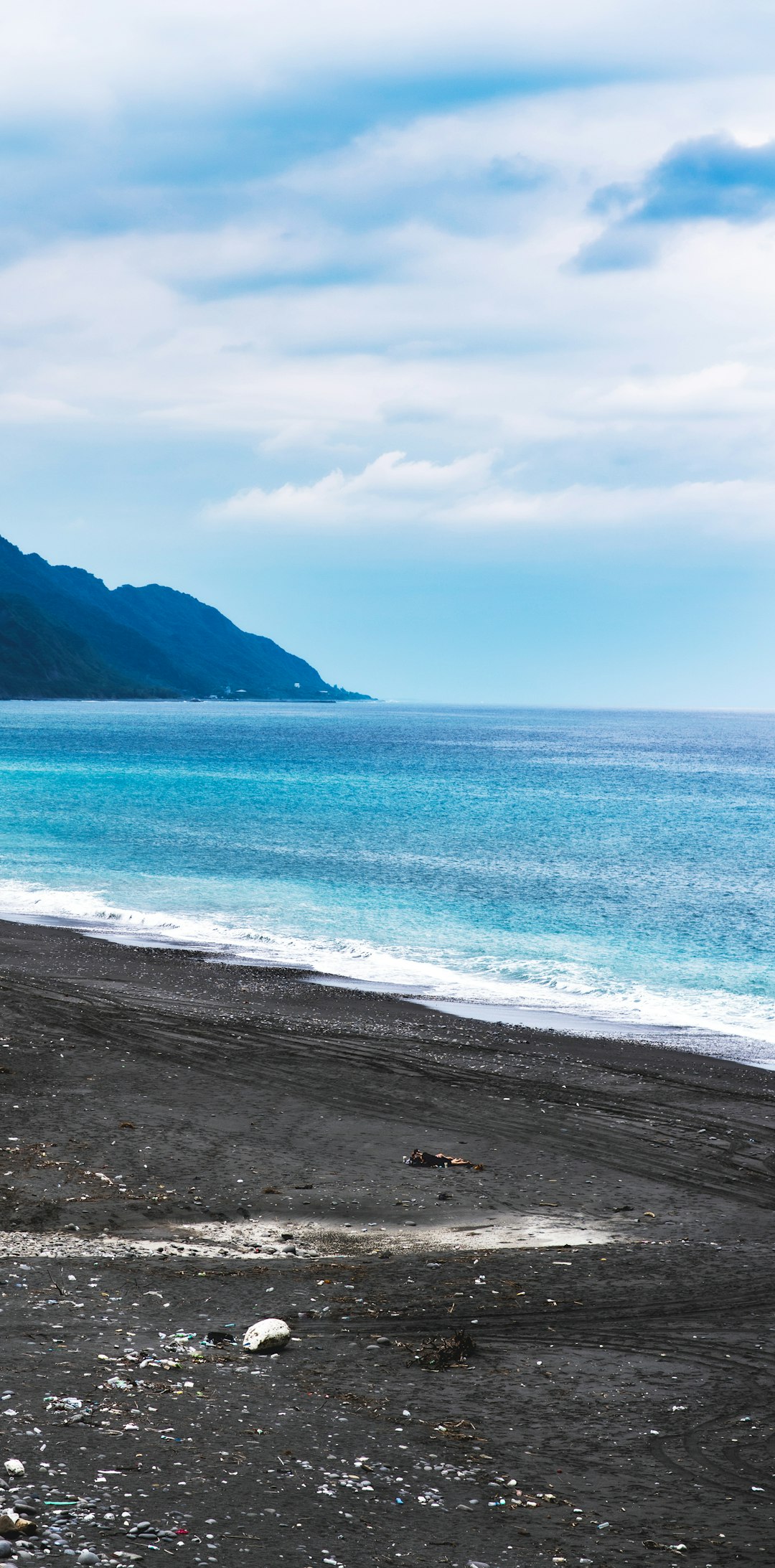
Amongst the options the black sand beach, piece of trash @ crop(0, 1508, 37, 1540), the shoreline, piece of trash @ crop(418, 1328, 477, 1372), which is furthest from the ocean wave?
piece of trash @ crop(0, 1508, 37, 1540)

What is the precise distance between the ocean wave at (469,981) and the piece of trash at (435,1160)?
896 cm

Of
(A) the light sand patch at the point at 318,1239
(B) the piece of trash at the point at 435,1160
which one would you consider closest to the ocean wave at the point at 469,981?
(B) the piece of trash at the point at 435,1160

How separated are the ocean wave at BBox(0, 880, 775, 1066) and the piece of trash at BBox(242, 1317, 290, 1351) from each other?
1435 centimetres

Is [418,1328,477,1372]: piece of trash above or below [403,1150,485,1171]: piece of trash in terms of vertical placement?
above

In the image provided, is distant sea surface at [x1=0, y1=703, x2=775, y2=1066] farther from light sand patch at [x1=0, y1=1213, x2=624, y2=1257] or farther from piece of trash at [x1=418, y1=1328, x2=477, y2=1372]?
piece of trash at [x1=418, y1=1328, x2=477, y2=1372]

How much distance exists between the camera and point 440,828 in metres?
63.2

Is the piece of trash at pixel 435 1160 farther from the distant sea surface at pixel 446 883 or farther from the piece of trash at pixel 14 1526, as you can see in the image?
the distant sea surface at pixel 446 883

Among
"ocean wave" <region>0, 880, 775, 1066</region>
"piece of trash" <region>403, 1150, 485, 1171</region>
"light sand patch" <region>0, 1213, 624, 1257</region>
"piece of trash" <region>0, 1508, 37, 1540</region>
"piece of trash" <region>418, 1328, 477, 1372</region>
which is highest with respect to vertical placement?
"piece of trash" <region>0, 1508, 37, 1540</region>

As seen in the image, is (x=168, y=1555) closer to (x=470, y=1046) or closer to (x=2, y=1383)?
(x=2, y=1383)

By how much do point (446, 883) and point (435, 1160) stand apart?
1172 inches

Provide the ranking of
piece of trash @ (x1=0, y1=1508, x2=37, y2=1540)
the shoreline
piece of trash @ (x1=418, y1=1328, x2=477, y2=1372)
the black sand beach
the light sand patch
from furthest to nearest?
the shoreline, the light sand patch, piece of trash @ (x1=418, y1=1328, x2=477, y2=1372), the black sand beach, piece of trash @ (x1=0, y1=1508, x2=37, y2=1540)

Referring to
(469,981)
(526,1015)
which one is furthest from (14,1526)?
(469,981)

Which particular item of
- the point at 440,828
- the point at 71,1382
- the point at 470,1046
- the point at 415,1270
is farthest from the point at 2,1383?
the point at 440,828

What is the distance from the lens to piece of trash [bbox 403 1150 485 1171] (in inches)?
537
